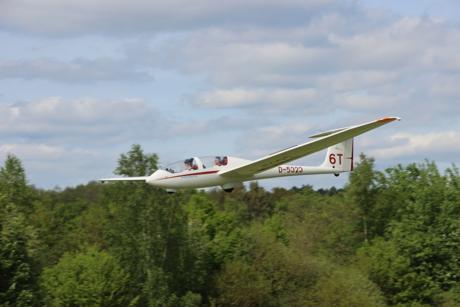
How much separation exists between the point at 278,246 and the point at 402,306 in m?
8.69

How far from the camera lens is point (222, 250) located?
4859cm

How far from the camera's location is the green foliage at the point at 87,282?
132 feet

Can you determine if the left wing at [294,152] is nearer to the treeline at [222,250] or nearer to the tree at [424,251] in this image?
the treeline at [222,250]

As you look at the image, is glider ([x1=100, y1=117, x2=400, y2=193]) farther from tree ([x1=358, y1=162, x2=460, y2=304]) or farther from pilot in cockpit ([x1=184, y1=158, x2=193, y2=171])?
tree ([x1=358, y1=162, x2=460, y2=304])

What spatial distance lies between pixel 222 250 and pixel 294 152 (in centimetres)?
2334

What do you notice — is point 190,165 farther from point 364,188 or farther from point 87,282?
point 364,188

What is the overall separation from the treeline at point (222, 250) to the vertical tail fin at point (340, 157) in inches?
392

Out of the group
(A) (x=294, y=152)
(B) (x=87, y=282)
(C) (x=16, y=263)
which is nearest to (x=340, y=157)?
(A) (x=294, y=152)

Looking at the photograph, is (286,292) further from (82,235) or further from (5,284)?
(5,284)

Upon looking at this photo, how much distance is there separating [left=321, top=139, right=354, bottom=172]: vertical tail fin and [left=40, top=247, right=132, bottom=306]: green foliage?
1468cm

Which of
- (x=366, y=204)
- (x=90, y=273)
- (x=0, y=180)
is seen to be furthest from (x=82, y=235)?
(x=366, y=204)

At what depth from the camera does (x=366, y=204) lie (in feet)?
189

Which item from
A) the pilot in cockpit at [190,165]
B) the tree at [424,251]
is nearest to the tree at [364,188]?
the tree at [424,251]

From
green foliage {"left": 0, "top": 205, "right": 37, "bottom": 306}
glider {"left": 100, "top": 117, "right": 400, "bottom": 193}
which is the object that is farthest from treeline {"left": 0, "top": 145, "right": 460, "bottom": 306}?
glider {"left": 100, "top": 117, "right": 400, "bottom": 193}
